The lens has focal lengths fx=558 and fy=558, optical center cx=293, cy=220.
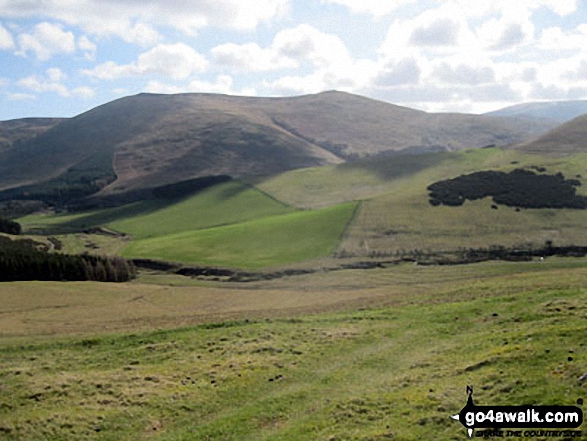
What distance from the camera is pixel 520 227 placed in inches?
3307

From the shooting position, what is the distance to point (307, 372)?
86.1ft

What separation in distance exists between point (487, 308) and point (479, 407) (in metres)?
19.9

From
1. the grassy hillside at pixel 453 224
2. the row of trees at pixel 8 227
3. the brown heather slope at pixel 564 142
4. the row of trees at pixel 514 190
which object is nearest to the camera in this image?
the grassy hillside at pixel 453 224

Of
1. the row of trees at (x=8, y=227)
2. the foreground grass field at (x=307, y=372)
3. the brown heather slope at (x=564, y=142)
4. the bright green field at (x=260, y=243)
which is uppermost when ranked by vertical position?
the brown heather slope at (x=564, y=142)

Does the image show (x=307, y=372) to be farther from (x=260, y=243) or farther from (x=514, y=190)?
(x=514, y=190)

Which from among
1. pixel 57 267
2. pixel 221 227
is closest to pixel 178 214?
pixel 221 227

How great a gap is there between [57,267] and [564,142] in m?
135

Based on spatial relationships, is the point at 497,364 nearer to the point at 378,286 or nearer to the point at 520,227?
the point at 378,286

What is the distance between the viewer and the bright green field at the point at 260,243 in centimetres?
8062

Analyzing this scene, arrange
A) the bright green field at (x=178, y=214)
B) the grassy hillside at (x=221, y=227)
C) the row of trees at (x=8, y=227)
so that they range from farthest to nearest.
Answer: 1. the bright green field at (x=178, y=214)
2. the row of trees at (x=8, y=227)
3. the grassy hillside at (x=221, y=227)

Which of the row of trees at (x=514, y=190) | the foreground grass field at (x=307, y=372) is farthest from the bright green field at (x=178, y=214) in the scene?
the foreground grass field at (x=307, y=372)

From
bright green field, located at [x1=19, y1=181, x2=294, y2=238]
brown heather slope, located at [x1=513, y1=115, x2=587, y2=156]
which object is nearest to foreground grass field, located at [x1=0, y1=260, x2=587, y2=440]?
bright green field, located at [x1=19, y1=181, x2=294, y2=238]

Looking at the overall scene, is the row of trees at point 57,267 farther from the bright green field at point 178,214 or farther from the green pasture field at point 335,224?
the bright green field at point 178,214

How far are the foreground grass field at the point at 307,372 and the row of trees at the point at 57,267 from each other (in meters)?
28.4
